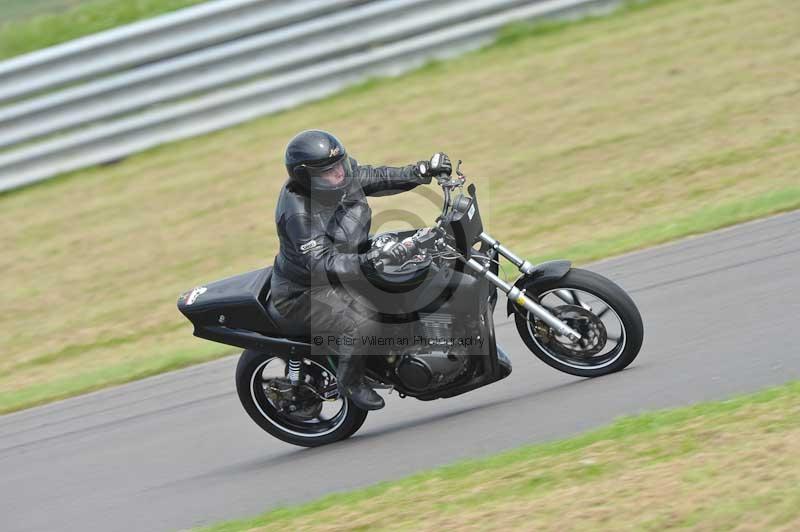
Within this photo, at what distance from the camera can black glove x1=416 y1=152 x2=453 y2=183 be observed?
18.7 feet

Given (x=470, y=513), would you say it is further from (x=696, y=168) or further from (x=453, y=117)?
(x=453, y=117)

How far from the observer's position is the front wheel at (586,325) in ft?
19.0

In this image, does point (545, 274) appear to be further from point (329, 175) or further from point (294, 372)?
point (294, 372)

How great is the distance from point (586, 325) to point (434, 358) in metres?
0.87

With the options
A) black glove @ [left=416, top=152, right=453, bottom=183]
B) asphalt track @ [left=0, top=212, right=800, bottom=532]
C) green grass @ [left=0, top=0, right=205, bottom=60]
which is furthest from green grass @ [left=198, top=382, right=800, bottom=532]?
green grass @ [left=0, top=0, right=205, bottom=60]

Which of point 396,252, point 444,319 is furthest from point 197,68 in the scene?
point 396,252

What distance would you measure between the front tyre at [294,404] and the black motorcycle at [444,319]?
13 millimetres

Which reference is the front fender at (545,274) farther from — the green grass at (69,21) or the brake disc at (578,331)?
the green grass at (69,21)

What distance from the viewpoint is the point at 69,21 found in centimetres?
1307

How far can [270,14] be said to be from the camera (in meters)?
11.8

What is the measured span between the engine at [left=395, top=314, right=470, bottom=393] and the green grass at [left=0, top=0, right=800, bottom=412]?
2719mm

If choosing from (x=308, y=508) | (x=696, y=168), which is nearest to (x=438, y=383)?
(x=308, y=508)

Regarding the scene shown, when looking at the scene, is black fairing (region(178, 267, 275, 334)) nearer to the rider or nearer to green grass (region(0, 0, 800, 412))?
the rider

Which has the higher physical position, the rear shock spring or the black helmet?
the black helmet
